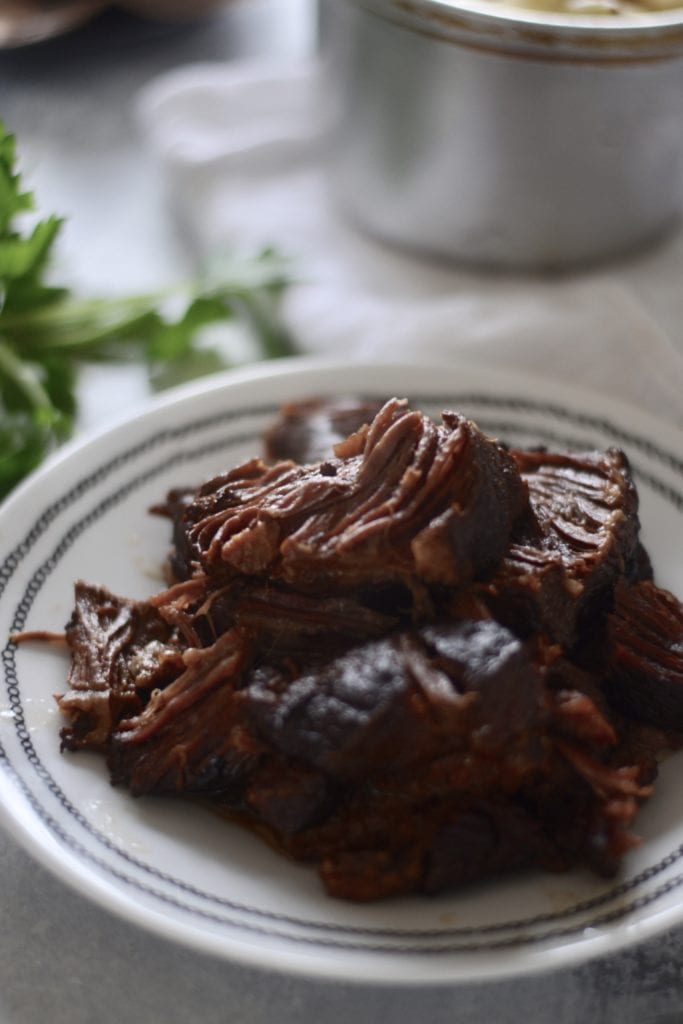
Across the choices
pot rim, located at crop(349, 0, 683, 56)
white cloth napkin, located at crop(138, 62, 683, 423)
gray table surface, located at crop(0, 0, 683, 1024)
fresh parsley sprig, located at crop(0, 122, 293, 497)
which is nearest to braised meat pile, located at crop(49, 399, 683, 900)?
gray table surface, located at crop(0, 0, 683, 1024)

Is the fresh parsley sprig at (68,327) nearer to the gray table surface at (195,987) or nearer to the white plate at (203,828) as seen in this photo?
the white plate at (203,828)

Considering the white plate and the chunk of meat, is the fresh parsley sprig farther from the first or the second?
the chunk of meat

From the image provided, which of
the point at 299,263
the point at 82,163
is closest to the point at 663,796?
the point at 299,263

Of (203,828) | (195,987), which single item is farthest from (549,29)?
(195,987)

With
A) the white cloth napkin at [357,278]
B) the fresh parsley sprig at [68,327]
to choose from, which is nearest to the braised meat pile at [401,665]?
the fresh parsley sprig at [68,327]

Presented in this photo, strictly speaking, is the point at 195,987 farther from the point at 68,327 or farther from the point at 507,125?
the point at 507,125

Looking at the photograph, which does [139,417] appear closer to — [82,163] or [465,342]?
[465,342]
